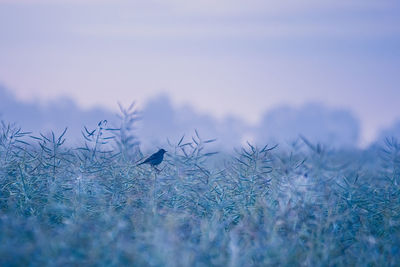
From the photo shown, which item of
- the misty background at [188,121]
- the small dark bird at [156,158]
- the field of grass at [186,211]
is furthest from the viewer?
the misty background at [188,121]

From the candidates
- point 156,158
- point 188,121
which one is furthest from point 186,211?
point 188,121

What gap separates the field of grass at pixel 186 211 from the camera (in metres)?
4.39

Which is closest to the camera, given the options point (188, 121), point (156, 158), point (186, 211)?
point (186, 211)

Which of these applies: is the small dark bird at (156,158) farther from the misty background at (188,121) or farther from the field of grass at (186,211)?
the misty background at (188,121)

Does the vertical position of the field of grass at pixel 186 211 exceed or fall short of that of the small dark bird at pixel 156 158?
it falls short

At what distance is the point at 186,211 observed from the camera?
6.02m

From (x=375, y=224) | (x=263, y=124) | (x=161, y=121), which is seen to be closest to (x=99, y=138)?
(x=375, y=224)

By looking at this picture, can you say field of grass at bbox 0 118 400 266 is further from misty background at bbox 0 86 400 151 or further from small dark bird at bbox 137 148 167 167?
misty background at bbox 0 86 400 151

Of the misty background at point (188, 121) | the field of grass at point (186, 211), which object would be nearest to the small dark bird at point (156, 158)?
the field of grass at point (186, 211)

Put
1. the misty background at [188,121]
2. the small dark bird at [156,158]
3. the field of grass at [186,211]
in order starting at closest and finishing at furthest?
the field of grass at [186,211]
the small dark bird at [156,158]
the misty background at [188,121]

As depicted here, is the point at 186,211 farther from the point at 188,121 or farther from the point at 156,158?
the point at 188,121

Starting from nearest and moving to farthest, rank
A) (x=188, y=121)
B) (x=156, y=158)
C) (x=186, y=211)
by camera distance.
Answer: (x=186, y=211) → (x=156, y=158) → (x=188, y=121)

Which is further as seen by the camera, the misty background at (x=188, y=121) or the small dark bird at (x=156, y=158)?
the misty background at (x=188, y=121)

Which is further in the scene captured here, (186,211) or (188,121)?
(188,121)
